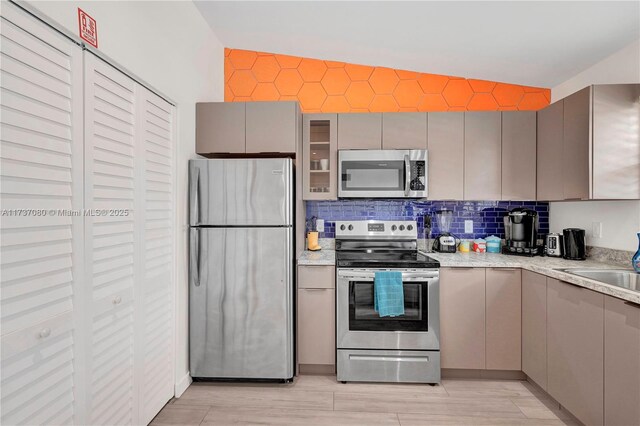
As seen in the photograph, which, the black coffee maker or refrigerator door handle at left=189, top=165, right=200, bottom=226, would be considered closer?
refrigerator door handle at left=189, top=165, right=200, bottom=226

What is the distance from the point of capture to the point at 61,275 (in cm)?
137

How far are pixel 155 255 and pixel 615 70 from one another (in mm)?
3443

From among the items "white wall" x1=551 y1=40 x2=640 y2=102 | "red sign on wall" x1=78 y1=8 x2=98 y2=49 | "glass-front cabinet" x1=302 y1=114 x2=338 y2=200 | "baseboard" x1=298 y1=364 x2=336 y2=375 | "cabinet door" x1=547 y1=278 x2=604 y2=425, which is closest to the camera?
"red sign on wall" x1=78 y1=8 x2=98 y2=49

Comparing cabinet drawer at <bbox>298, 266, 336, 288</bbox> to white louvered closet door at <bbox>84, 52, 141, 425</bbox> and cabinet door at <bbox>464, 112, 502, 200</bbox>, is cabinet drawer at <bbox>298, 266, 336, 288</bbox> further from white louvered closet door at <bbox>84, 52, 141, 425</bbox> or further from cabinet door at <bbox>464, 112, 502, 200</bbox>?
cabinet door at <bbox>464, 112, 502, 200</bbox>

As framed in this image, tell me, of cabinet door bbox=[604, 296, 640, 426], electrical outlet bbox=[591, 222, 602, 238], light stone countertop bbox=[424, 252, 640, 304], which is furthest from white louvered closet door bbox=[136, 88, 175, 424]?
electrical outlet bbox=[591, 222, 602, 238]

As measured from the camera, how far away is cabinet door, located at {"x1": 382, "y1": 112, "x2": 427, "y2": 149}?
9.65 feet

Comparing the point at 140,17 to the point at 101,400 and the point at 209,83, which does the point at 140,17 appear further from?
the point at 101,400

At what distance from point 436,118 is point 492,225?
1.16 meters

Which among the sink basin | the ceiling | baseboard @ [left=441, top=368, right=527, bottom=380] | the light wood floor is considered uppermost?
the ceiling

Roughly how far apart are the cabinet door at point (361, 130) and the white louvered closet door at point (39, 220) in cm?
197

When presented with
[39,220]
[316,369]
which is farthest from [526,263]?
[39,220]

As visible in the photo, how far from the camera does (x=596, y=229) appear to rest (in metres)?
2.59

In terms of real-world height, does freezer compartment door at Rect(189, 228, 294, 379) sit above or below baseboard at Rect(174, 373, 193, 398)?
above

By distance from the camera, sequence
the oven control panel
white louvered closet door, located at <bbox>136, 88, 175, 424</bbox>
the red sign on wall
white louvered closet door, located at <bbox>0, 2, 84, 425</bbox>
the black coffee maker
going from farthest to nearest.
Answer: the oven control panel → the black coffee maker → white louvered closet door, located at <bbox>136, 88, 175, 424</bbox> → the red sign on wall → white louvered closet door, located at <bbox>0, 2, 84, 425</bbox>
